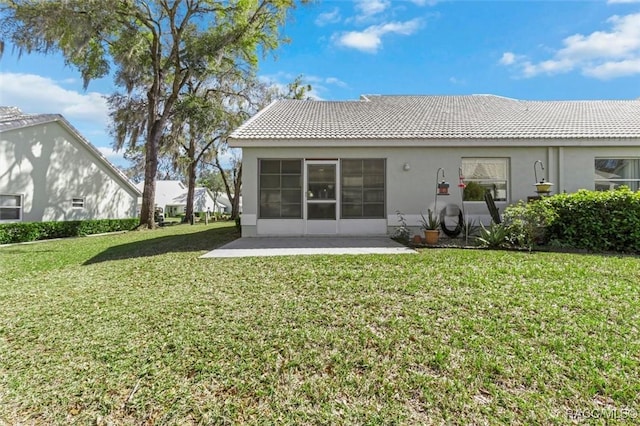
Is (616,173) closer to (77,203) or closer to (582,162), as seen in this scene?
(582,162)

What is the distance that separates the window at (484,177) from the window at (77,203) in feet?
58.5

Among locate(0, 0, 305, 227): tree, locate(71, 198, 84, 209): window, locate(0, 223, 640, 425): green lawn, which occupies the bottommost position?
locate(0, 223, 640, 425): green lawn

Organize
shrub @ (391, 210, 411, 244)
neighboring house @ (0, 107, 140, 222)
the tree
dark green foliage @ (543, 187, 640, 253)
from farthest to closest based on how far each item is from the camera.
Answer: the tree → neighboring house @ (0, 107, 140, 222) → shrub @ (391, 210, 411, 244) → dark green foliage @ (543, 187, 640, 253)

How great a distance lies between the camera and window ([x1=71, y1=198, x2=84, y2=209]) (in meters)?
15.3

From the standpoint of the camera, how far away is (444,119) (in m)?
11.4

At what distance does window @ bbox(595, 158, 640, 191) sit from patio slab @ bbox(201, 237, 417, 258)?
23.6ft

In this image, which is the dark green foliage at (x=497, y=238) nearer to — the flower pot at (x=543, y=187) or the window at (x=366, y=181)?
the flower pot at (x=543, y=187)

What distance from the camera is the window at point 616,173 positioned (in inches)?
380

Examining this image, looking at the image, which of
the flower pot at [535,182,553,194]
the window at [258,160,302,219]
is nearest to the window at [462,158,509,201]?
the flower pot at [535,182,553,194]

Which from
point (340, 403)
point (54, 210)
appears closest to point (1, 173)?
point (54, 210)

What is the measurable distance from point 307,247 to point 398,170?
4040 millimetres

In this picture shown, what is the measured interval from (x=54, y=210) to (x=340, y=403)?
17.3 meters

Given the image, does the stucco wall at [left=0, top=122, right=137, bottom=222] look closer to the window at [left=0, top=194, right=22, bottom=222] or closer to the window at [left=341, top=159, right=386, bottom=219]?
the window at [left=0, top=194, right=22, bottom=222]

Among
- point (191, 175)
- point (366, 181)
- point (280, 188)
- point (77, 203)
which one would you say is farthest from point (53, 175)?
point (366, 181)
